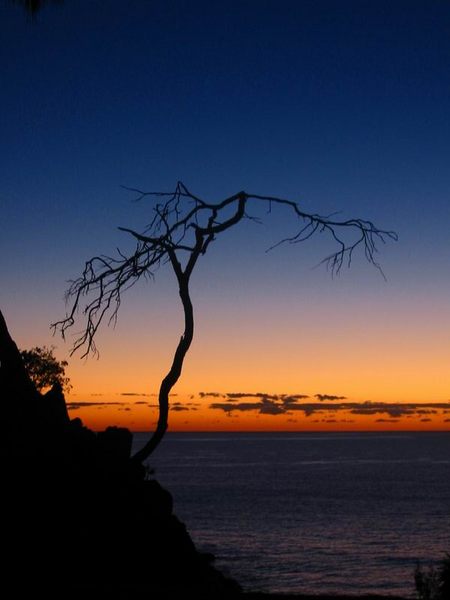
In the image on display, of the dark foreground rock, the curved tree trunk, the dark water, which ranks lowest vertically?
the dark water

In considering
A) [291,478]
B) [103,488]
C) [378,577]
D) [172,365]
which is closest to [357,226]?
[172,365]

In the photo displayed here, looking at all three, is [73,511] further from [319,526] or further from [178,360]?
[319,526]

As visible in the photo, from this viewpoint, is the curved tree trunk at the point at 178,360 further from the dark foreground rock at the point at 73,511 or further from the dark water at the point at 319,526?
the dark water at the point at 319,526

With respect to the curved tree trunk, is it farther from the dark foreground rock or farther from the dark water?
the dark water

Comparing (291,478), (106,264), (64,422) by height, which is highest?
(106,264)

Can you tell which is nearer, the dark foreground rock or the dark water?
the dark foreground rock

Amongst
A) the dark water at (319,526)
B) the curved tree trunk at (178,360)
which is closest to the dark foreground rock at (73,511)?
the curved tree trunk at (178,360)

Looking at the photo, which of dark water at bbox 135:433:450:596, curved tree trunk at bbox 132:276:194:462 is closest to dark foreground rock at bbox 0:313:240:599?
curved tree trunk at bbox 132:276:194:462

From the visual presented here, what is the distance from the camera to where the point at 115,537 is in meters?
14.3

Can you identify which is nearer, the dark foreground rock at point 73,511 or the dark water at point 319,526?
the dark foreground rock at point 73,511

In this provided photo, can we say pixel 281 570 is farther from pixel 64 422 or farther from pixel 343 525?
pixel 64 422

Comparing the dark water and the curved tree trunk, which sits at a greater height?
the curved tree trunk

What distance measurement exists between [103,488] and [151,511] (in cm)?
153

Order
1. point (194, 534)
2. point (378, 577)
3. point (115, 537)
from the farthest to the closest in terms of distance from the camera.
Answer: point (194, 534) → point (378, 577) → point (115, 537)
